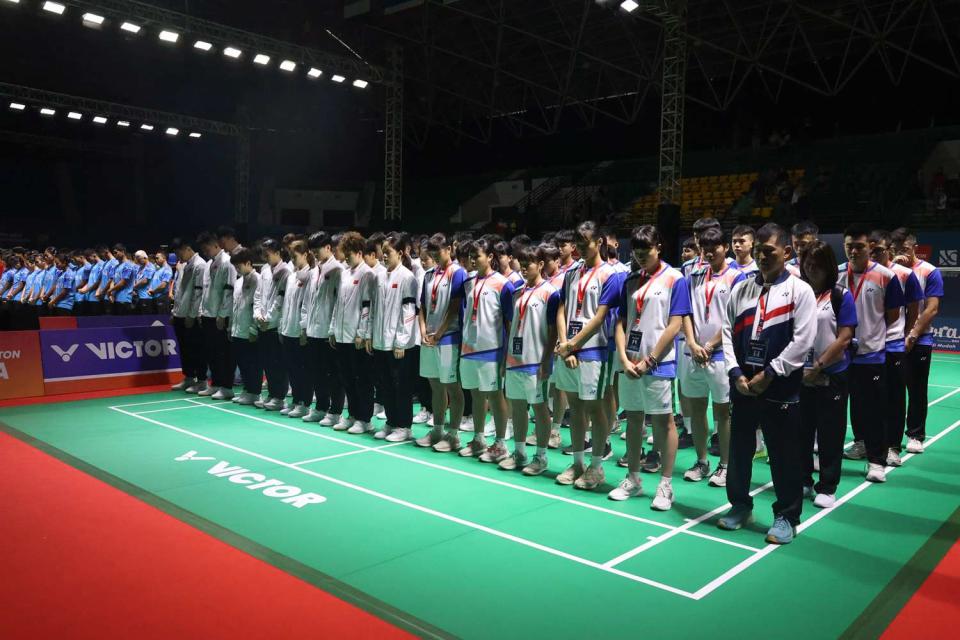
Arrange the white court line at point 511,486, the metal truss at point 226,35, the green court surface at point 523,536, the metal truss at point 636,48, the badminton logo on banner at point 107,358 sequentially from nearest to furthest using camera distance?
the green court surface at point 523,536
the white court line at point 511,486
the badminton logo on banner at point 107,358
the metal truss at point 226,35
the metal truss at point 636,48

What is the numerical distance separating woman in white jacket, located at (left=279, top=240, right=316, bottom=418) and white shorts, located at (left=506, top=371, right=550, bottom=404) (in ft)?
10.3

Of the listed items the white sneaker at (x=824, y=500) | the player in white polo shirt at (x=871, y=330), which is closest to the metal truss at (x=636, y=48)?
the player in white polo shirt at (x=871, y=330)

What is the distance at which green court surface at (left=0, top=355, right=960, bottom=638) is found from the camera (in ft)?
12.4

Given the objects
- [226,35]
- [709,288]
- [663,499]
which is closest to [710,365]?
[709,288]

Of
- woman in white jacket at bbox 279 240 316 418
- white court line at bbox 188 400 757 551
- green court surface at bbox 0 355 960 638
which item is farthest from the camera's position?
woman in white jacket at bbox 279 240 316 418

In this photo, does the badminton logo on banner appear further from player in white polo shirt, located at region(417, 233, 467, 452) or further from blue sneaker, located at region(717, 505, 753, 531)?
blue sneaker, located at region(717, 505, 753, 531)

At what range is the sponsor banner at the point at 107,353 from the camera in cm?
1040

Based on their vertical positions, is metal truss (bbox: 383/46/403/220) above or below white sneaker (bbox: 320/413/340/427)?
above

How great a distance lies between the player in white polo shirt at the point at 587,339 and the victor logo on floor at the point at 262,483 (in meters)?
2.25

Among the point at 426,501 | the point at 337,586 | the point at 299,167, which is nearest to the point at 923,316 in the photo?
the point at 426,501

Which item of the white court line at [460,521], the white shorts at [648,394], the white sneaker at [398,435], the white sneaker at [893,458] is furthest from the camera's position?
the white sneaker at [398,435]

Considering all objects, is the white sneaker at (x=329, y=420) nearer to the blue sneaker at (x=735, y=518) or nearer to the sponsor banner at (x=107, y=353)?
the sponsor banner at (x=107, y=353)

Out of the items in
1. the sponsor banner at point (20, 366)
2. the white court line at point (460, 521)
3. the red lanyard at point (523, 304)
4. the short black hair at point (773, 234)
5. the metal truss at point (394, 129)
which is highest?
the metal truss at point (394, 129)

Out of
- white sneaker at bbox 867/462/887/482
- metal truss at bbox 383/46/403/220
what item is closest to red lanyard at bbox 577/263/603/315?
white sneaker at bbox 867/462/887/482
